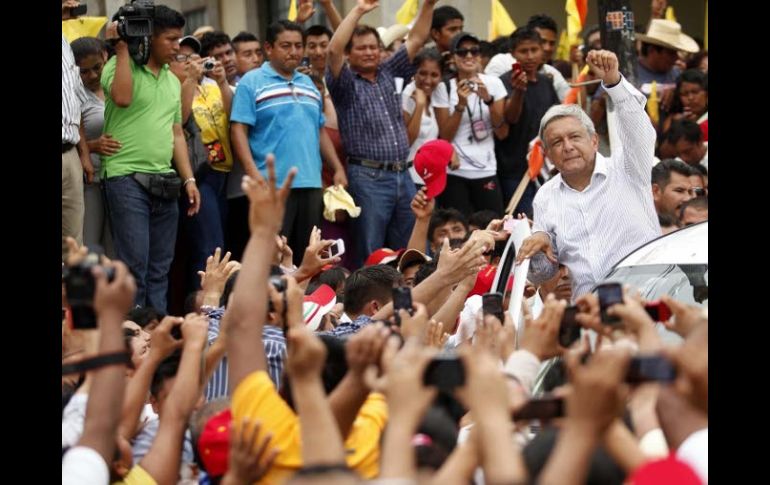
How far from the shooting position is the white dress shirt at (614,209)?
287 inches

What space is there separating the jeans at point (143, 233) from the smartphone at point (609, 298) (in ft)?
15.3

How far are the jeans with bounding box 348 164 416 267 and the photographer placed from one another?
1433mm

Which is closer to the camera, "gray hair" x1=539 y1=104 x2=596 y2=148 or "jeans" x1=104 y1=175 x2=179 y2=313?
"gray hair" x1=539 y1=104 x2=596 y2=148

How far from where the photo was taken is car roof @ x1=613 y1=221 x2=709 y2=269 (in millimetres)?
6090

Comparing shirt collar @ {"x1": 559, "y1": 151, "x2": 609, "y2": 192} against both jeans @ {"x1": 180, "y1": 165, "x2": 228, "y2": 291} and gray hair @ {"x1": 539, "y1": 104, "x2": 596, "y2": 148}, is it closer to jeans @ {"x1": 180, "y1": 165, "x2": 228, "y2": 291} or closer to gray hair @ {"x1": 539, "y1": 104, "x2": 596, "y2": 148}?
gray hair @ {"x1": 539, "y1": 104, "x2": 596, "y2": 148}

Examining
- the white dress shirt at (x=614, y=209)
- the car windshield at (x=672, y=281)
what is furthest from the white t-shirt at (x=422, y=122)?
the car windshield at (x=672, y=281)

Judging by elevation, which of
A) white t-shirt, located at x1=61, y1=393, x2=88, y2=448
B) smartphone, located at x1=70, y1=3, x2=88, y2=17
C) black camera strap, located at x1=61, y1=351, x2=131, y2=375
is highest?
smartphone, located at x1=70, y1=3, x2=88, y2=17

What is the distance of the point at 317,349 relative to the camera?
395 centimetres

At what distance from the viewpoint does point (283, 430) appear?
428 centimetres

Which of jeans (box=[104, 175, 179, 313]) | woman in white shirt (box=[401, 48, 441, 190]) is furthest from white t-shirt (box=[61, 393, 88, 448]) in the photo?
woman in white shirt (box=[401, 48, 441, 190])

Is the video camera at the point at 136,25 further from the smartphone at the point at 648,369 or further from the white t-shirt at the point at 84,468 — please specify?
the smartphone at the point at 648,369

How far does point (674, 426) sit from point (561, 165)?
11.3ft

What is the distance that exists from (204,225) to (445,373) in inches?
238
